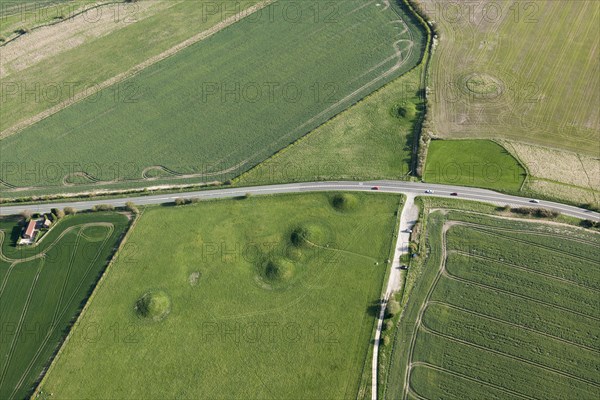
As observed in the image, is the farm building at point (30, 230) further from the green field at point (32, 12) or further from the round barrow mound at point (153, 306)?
the green field at point (32, 12)

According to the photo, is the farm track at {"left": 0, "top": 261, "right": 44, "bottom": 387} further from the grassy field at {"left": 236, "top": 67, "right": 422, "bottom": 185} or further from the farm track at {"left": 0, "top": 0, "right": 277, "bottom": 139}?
the grassy field at {"left": 236, "top": 67, "right": 422, "bottom": 185}

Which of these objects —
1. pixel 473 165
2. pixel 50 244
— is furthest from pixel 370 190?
pixel 50 244

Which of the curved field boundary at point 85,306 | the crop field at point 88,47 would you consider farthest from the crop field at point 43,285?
the crop field at point 88,47

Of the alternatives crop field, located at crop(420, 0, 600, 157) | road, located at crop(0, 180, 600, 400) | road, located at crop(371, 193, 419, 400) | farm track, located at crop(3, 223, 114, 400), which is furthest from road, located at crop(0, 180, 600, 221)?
crop field, located at crop(420, 0, 600, 157)

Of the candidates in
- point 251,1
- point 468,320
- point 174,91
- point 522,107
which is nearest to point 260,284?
point 468,320

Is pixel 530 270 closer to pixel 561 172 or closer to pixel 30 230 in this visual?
pixel 561 172

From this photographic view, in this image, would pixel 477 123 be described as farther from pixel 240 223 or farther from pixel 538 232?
pixel 240 223
